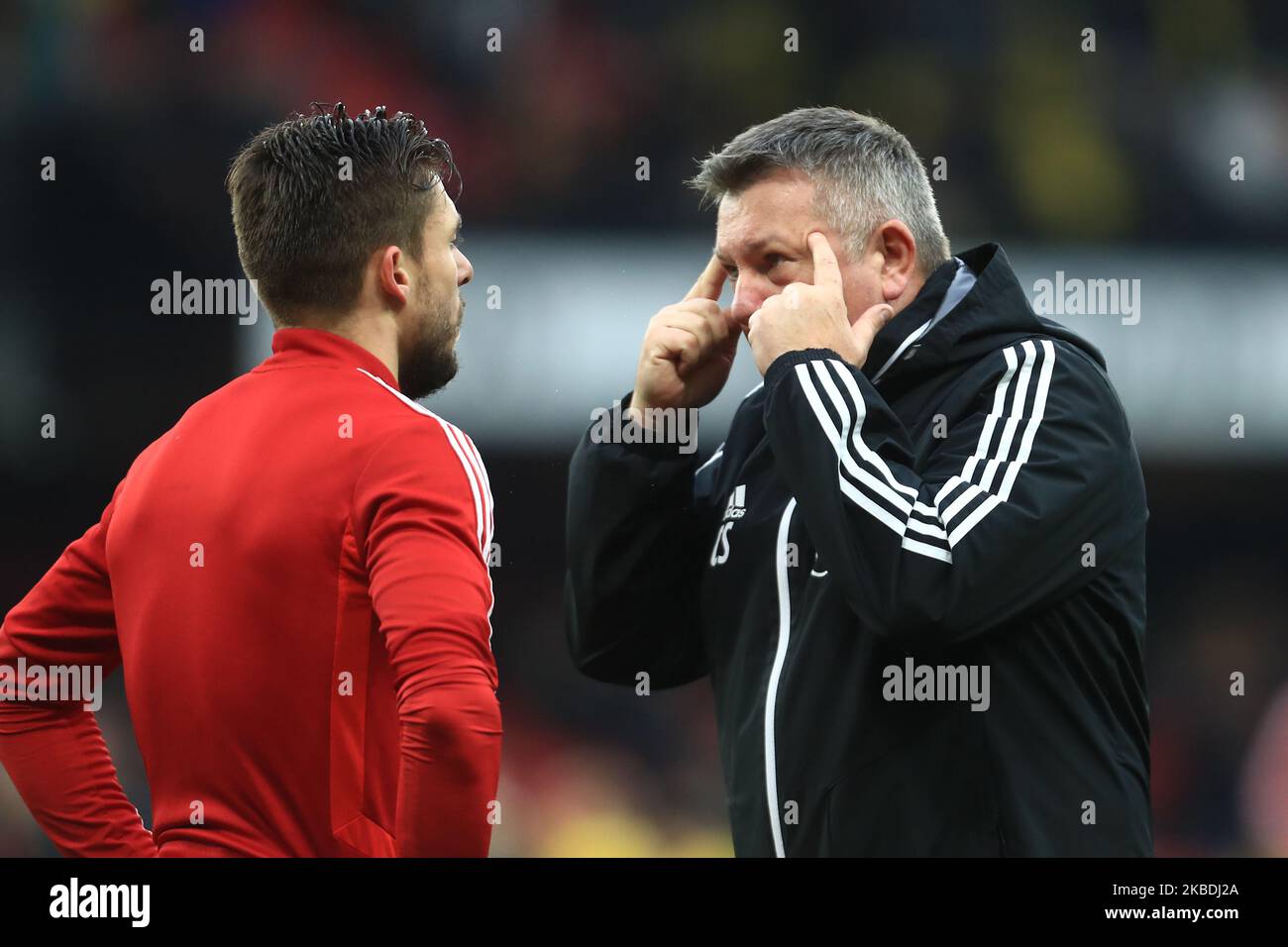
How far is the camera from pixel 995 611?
172cm

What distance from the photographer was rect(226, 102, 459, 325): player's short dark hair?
1748mm

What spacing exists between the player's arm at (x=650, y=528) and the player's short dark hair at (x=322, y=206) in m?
0.49

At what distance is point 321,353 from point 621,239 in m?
2.72

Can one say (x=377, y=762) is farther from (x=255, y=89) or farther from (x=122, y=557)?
(x=255, y=89)

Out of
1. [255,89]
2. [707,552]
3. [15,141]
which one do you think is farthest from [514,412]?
[707,552]

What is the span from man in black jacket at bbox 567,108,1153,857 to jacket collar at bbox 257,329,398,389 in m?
0.49

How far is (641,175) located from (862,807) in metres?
2.98

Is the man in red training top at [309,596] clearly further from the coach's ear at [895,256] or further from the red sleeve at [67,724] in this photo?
the coach's ear at [895,256]
